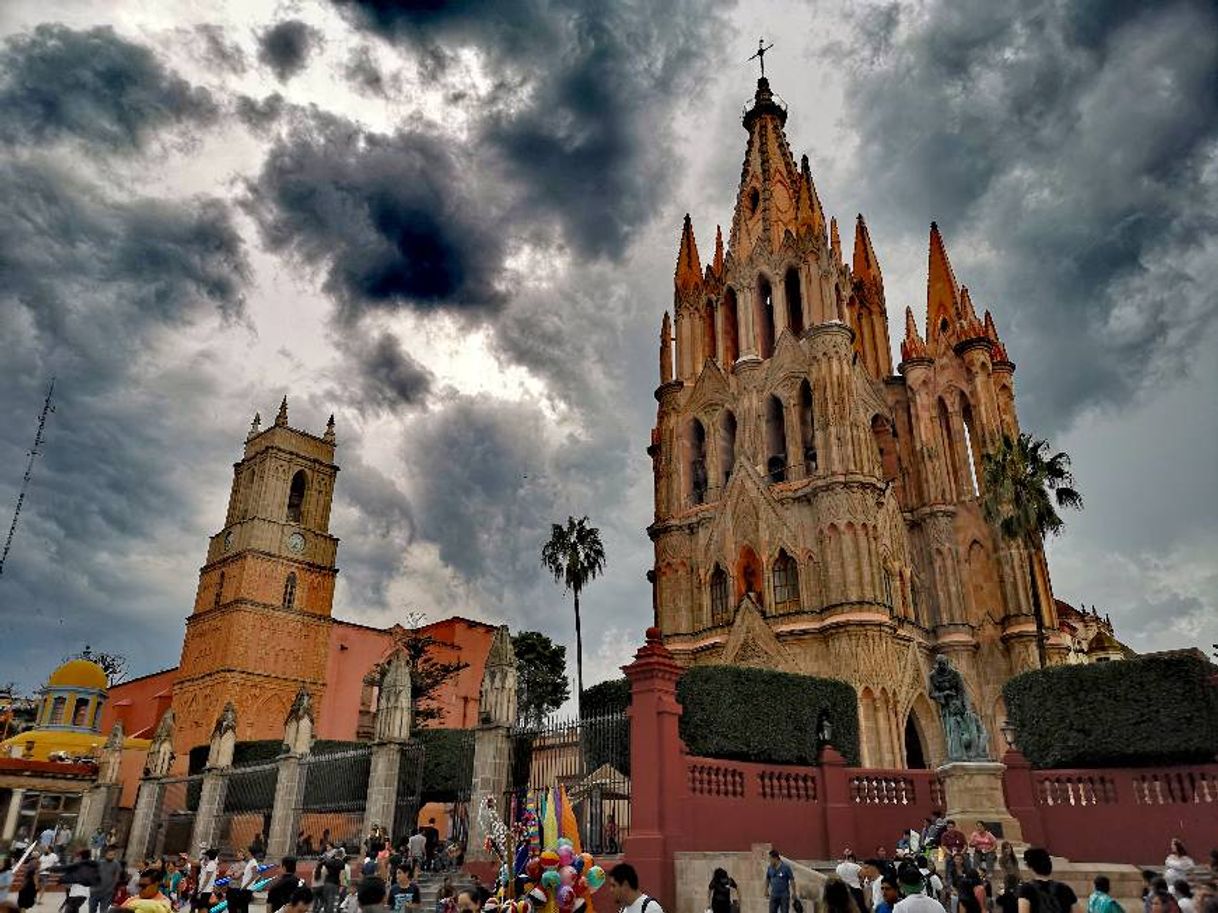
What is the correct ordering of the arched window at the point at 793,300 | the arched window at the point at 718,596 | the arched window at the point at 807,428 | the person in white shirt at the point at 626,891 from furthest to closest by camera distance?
the arched window at the point at 793,300
the arched window at the point at 807,428
the arched window at the point at 718,596
the person in white shirt at the point at 626,891

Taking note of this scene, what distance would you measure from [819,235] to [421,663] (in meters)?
32.5

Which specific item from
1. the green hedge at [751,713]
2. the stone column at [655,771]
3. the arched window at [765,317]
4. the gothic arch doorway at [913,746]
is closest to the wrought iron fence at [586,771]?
the stone column at [655,771]

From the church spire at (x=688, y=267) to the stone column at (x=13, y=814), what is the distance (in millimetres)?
37301

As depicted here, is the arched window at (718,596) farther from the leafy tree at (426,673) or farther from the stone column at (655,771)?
the leafy tree at (426,673)

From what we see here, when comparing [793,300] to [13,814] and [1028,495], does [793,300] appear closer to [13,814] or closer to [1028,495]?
[1028,495]

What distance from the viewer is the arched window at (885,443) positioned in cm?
3897

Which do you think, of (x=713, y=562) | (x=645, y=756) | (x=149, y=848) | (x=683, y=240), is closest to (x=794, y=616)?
(x=713, y=562)

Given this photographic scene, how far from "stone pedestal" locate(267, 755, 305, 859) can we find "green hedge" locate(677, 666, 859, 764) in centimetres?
1130

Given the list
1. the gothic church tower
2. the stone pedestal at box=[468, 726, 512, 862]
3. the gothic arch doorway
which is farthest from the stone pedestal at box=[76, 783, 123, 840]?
the gothic arch doorway

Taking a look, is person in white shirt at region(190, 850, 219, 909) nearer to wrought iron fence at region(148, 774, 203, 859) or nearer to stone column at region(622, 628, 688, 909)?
stone column at region(622, 628, 688, 909)

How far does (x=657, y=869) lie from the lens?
14.9 meters

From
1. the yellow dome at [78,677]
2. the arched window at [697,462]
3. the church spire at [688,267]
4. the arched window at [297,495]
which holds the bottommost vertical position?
the yellow dome at [78,677]

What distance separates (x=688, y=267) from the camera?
44188mm

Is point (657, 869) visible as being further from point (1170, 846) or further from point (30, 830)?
point (30, 830)
